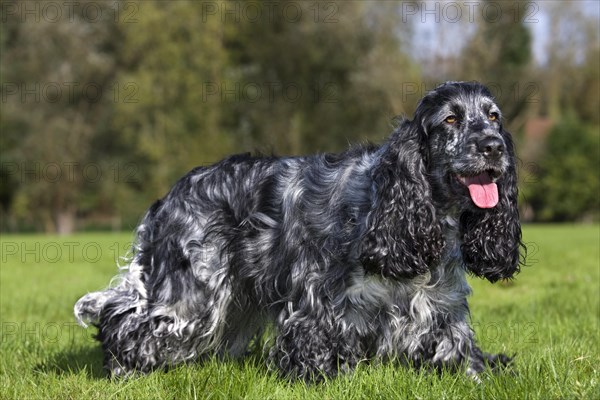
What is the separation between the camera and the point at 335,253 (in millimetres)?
4562

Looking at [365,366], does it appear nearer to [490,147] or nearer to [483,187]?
[483,187]

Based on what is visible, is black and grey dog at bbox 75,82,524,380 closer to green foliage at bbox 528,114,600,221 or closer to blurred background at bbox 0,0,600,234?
blurred background at bbox 0,0,600,234

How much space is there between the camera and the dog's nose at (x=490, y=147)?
4.12m

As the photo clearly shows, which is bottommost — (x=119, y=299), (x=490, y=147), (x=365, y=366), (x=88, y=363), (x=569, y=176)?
(x=569, y=176)

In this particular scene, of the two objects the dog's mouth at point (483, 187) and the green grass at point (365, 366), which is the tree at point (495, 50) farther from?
the dog's mouth at point (483, 187)

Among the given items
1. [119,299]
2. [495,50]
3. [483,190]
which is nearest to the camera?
[483,190]

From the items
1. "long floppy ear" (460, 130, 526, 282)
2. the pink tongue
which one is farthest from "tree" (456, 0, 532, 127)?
the pink tongue

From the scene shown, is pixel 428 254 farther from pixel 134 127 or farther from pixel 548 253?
pixel 134 127

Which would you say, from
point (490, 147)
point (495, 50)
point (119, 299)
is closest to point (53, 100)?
point (495, 50)

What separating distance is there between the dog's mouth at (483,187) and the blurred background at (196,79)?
2639 centimetres

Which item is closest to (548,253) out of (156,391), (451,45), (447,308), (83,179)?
(447,308)

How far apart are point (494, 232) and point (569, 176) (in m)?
40.9

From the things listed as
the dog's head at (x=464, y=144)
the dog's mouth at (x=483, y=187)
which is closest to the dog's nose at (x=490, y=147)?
the dog's head at (x=464, y=144)

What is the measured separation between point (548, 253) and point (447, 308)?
35.4ft
